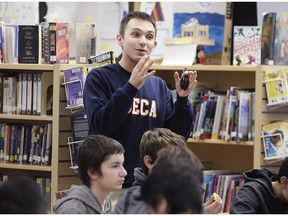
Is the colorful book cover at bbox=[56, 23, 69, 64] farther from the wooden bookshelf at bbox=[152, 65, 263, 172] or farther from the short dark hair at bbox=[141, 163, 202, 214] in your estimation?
the short dark hair at bbox=[141, 163, 202, 214]

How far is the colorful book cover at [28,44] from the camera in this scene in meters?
4.46

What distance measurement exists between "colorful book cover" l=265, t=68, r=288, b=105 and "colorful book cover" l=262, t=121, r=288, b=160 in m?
0.15

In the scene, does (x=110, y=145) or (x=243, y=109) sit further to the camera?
(x=243, y=109)

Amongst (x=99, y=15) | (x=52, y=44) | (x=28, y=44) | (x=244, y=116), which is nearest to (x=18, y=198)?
(x=52, y=44)

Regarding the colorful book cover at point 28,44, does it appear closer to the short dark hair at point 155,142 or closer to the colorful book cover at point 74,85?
the colorful book cover at point 74,85

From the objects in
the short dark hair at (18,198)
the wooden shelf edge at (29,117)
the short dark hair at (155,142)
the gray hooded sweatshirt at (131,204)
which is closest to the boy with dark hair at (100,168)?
the short dark hair at (155,142)

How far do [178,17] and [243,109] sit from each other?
101 centimetres

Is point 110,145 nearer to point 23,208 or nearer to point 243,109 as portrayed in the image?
point 23,208

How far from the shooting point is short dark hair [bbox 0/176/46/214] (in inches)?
64.1

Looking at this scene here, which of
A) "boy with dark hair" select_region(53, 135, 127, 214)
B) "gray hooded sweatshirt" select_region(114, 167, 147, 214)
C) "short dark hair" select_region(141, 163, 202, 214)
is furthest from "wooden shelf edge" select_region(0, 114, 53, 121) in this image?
"short dark hair" select_region(141, 163, 202, 214)

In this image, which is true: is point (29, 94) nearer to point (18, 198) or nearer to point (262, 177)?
point (262, 177)

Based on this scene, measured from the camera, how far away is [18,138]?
4.64 m

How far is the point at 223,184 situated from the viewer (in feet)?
16.4

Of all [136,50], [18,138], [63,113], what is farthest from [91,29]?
[136,50]
